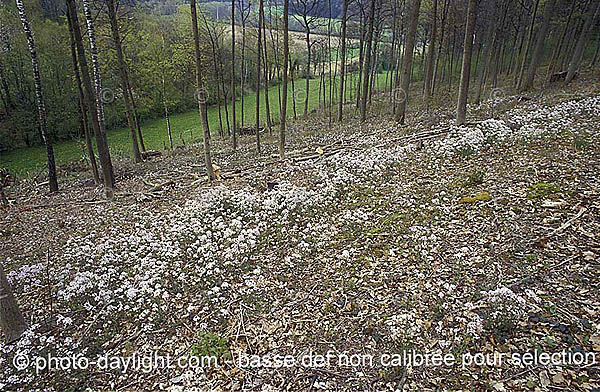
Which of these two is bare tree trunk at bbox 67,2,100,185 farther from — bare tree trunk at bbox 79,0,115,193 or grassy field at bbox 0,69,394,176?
grassy field at bbox 0,69,394,176

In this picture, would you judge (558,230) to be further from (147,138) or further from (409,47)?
(147,138)

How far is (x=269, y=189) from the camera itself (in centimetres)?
1055

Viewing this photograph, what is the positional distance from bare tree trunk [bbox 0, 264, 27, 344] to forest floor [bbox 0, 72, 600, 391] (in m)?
0.26

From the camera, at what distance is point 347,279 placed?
5746 millimetres

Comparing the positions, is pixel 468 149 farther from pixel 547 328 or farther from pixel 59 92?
pixel 59 92

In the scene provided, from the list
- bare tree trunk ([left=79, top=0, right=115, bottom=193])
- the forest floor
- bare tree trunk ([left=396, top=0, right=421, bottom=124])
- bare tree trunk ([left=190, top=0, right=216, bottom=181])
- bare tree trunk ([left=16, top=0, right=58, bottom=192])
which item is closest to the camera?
the forest floor

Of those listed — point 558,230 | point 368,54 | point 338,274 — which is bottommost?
point 338,274

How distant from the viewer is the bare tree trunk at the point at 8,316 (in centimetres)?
526

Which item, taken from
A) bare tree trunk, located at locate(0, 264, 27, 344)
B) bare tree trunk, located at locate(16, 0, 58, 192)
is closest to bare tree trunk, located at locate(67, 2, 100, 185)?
bare tree trunk, located at locate(16, 0, 58, 192)

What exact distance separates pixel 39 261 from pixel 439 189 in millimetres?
10141

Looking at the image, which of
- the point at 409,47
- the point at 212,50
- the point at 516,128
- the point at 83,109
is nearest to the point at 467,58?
the point at 516,128

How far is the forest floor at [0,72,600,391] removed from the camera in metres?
3.98

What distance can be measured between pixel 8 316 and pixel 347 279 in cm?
586

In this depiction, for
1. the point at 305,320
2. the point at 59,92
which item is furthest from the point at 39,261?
the point at 59,92
